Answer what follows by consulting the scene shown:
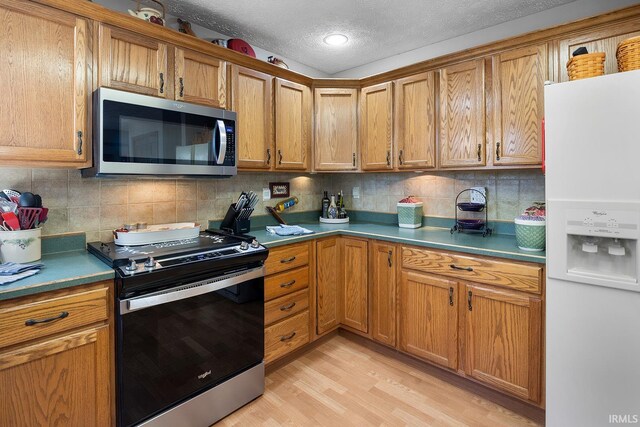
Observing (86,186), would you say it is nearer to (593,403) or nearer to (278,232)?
(278,232)

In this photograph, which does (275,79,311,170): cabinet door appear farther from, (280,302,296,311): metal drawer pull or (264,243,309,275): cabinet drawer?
(280,302,296,311): metal drawer pull

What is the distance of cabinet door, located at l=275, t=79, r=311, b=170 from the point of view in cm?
266

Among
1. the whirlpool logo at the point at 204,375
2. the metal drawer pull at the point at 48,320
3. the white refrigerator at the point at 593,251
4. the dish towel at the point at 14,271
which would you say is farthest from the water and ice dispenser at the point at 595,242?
the dish towel at the point at 14,271

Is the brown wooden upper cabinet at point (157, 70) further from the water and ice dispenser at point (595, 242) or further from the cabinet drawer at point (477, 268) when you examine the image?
the water and ice dispenser at point (595, 242)

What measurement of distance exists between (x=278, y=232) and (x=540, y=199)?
74.3 inches

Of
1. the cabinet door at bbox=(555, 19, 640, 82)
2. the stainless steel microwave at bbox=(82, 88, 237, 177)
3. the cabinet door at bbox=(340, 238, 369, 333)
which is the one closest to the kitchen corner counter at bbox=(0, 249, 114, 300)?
the stainless steel microwave at bbox=(82, 88, 237, 177)

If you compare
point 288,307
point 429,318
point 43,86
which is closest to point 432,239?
point 429,318

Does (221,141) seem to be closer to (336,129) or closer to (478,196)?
(336,129)

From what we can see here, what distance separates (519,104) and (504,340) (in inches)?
57.6

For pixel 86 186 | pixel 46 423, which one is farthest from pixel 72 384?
pixel 86 186

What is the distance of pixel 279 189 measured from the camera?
305 cm

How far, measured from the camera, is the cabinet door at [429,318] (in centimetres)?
212

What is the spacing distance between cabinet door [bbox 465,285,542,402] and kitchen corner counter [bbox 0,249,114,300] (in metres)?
2.01

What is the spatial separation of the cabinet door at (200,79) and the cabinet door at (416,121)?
1.39 metres
